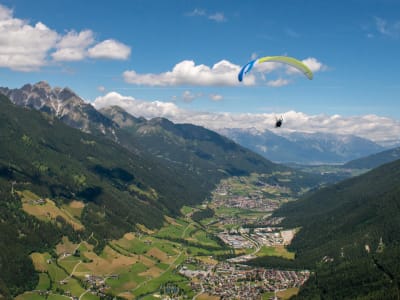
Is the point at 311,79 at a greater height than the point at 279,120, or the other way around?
the point at 311,79

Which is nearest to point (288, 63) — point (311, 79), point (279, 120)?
point (311, 79)

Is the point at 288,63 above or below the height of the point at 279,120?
above

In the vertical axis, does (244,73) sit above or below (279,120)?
above

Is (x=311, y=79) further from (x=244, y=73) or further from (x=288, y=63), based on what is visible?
(x=244, y=73)

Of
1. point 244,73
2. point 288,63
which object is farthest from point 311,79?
point 244,73

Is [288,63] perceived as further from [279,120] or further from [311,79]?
[279,120]
